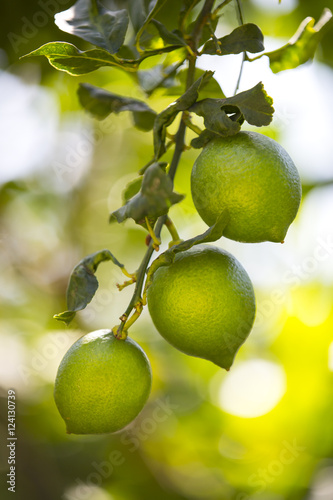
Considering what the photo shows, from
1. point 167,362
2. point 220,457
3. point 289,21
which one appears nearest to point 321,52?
point 289,21

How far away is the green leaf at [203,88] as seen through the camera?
1347 millimetres

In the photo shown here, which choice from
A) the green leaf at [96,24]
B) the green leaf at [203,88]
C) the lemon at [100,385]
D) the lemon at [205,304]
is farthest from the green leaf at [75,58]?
the lemon at [100,385]

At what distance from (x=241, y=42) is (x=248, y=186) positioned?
0.39 metres

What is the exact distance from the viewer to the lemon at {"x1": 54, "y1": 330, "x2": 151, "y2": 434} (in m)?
1.03

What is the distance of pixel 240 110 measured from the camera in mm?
936

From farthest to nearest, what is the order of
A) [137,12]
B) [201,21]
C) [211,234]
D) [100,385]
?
[137,12], [201,21], [100,385], [211,234]

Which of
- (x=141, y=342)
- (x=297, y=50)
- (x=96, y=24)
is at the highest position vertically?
(x=96, y=24)

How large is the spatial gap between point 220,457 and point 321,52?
6.95 feet

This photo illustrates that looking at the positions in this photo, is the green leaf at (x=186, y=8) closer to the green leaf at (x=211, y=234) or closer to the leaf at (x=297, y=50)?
the leaf at (x=297, y=50)

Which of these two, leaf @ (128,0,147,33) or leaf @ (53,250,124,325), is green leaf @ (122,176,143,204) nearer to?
leaf @ (53,250,124,325)

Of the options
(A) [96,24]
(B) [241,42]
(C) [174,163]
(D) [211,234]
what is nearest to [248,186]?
(D) [211,234]

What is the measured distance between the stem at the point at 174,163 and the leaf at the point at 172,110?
93 mm

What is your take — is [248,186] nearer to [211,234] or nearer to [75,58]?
[211,234]

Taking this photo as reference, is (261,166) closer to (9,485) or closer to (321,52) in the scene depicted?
(321,52)
